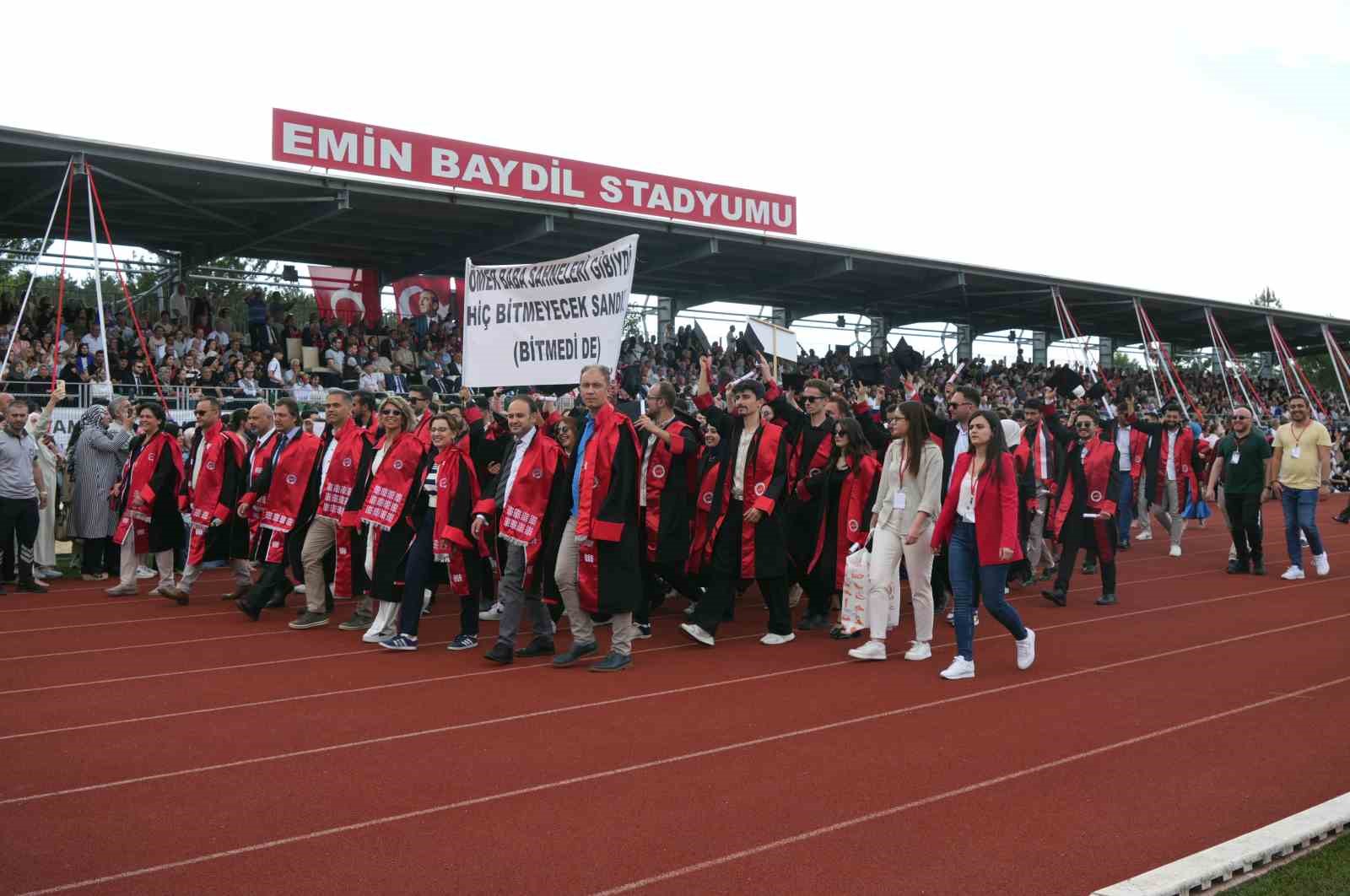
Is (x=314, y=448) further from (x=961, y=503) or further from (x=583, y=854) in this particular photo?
(x=583, y=854)

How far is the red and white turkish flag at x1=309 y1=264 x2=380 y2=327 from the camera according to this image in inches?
1001

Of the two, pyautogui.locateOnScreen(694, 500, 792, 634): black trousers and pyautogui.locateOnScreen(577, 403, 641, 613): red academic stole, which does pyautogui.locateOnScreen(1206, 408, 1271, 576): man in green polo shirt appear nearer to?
pyautogui.locateOnScreen(694, 500, 792, 634): black trousers

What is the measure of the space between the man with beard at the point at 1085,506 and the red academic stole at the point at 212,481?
7.52 m

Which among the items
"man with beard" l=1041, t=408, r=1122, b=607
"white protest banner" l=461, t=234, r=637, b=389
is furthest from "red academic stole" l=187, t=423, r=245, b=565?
"man with beard" l=1041, t=408, r=1122, b=607

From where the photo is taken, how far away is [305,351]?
2158 cm

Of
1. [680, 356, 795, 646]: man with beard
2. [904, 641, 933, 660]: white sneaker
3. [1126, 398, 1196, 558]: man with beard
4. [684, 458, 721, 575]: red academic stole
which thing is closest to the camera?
[904, 641, 933, 660]: white sneaker

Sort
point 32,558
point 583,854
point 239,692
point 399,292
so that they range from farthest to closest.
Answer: point 399,292
point 32,558
point 239,692
point 583,854

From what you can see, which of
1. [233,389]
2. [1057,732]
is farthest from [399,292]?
[1057,732]

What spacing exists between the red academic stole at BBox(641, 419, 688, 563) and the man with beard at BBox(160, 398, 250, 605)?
13.2 ft

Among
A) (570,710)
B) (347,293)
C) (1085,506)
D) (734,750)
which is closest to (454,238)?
(347,293)

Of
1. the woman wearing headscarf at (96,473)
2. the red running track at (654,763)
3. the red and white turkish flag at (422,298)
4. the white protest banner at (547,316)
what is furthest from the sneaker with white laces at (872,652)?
the red and white turkish flag at (422,298)

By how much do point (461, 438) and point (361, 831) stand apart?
444cm

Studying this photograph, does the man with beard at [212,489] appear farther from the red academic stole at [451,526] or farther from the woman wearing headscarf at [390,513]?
the red academic stole at [451,526]

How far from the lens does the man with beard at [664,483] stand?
326 inches
